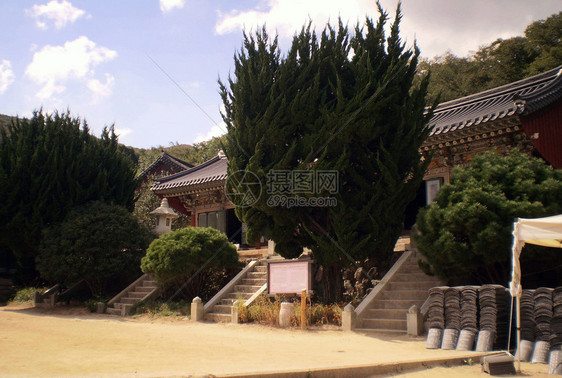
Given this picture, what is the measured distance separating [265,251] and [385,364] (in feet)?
35.4

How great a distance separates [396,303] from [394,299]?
7.4 inches

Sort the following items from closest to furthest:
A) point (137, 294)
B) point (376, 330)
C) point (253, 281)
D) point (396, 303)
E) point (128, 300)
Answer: point (376, 330) → point (396, 303) → point (253, 281) → point (128, 300) → point (137, 294)

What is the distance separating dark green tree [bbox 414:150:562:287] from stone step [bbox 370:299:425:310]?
0.95m

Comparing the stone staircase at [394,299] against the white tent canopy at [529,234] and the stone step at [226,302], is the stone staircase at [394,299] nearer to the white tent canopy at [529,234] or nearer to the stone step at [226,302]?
the white tent canopy at [529,234]

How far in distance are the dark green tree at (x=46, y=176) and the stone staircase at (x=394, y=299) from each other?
12.3m

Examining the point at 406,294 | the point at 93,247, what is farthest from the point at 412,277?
the point at 93,247

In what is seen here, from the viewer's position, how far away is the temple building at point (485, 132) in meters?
13.5

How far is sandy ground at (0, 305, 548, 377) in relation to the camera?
6.39 metres

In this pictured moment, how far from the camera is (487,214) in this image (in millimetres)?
10117

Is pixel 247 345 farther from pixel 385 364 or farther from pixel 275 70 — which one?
pixel 275 70

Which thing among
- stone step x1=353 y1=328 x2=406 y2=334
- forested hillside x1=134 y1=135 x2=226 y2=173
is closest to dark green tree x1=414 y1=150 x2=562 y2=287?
stone step x1=353 y1=328 x2=406 y2=334

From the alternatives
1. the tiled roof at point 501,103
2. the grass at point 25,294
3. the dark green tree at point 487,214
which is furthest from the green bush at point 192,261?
the tiled roof at point 501,103

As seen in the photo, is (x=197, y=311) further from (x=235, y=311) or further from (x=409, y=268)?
(x=409, y=268)

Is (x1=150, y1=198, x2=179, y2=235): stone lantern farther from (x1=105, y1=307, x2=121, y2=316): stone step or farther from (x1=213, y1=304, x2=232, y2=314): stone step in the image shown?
(x1=213, y1=304, x2=232, y2=314): stone step
